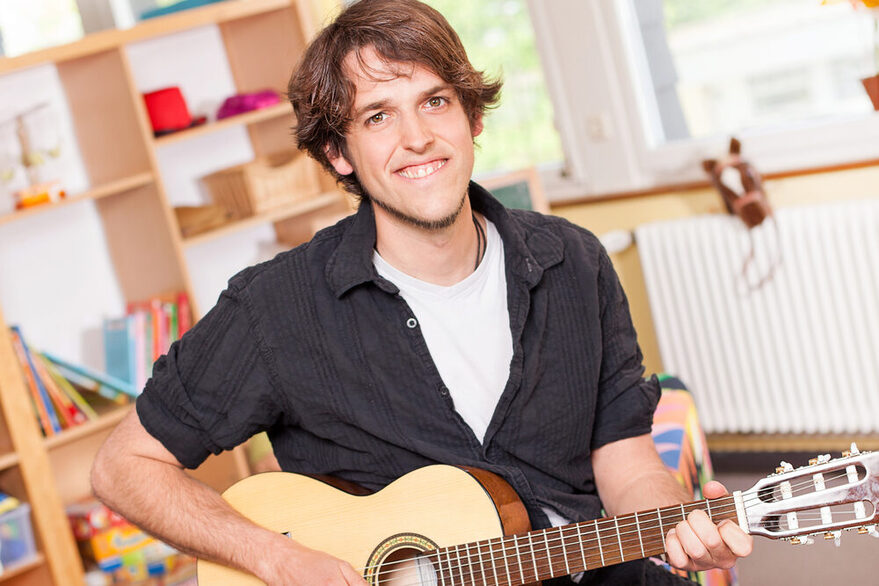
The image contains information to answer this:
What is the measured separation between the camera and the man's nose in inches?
62.3

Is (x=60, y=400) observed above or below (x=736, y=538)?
above

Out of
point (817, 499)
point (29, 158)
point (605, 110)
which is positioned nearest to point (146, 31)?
point (29, 158)

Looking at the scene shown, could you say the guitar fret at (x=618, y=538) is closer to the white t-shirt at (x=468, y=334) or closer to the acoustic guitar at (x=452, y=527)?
the acoustic guitar at (x=452, y=527)

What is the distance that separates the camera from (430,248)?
1.66 metres

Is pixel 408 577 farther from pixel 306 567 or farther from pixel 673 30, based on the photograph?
pixel 673 30

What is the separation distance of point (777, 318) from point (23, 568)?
222 cm

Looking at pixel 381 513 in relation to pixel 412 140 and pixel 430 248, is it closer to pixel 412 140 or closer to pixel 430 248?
pixel 430 248

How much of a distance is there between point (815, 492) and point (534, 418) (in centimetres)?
51

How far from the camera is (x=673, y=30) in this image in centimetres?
328

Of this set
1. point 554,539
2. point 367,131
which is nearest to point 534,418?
point 554,539

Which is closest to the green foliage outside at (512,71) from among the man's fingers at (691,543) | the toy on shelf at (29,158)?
the toy on shelf at (29,158)

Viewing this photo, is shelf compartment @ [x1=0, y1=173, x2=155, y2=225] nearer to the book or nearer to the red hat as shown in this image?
the red hat

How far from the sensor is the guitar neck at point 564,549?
1.38 meters

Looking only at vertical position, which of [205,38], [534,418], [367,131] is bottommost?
[534,418]
